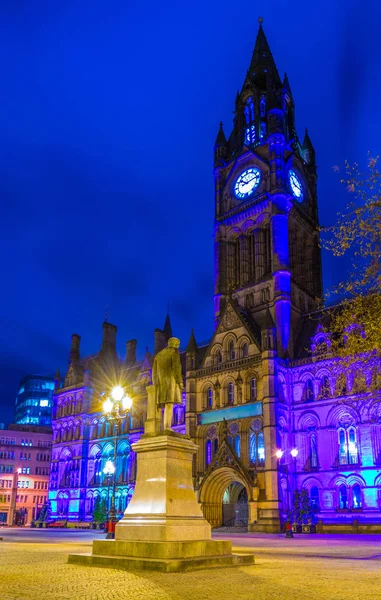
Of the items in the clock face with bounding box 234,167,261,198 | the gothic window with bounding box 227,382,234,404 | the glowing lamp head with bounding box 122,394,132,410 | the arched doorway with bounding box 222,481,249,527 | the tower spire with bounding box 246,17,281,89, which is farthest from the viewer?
the tower spire with bounding box 246,17,281,89

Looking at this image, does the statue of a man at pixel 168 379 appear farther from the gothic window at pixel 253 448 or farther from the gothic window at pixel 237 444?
the gothic window at pixel 237 444

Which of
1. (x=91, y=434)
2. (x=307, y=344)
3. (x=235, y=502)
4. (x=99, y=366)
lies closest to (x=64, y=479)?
(x=91, y=434)

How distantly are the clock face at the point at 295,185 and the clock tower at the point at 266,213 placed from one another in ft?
0.43

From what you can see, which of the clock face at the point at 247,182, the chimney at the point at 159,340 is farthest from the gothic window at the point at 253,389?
the clock face at the point at 247,182

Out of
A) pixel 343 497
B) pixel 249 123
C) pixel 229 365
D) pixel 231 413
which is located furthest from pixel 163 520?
pixel 249 123

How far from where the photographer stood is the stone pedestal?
1459 cm

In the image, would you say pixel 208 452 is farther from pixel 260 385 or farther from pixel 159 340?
pixel 159 340

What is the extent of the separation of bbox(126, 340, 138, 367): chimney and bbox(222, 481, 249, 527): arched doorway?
28.2 metres

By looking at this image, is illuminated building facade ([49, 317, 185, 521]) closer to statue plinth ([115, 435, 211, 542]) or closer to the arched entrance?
the arched entrance

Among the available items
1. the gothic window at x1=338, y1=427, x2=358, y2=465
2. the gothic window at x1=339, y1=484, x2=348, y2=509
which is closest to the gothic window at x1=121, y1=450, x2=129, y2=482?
the gothic window at x1=339, y1=484, x2=348, y2=509

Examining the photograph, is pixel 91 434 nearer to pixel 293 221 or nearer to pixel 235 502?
pixel 235 502

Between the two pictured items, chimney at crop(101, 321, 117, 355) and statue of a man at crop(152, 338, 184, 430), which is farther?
chimney at crop(101, 321, 117, 355)

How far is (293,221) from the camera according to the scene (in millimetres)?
65438

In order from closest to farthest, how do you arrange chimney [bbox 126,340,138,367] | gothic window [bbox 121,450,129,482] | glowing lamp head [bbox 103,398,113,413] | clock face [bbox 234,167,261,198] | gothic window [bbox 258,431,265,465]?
1. glowing lamp head [bbox 103,398,113,413]
2. gothic window [bbox 258,431,265,465]
3. clock face [bbox 234,167,261,198]
4. gothic window [bbox 121,450,129,482]
5. chimney [bbox 126,340,138,367]
